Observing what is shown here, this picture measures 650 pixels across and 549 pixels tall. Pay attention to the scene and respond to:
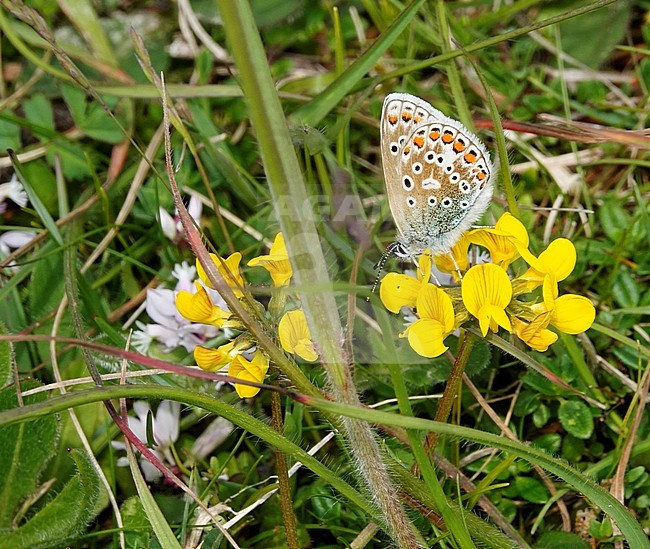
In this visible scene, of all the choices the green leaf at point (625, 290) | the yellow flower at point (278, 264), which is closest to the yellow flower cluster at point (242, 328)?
the yellow flower at point (278, 264)

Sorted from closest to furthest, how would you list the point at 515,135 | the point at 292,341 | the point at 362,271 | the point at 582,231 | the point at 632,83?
the point at 292,341 < the point at 362,271 < the point at 582,231 < the point at 515,135 < the point at 632,83

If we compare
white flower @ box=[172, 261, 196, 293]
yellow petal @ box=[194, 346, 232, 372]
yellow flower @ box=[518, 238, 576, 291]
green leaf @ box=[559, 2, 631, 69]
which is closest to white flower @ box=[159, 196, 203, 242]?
white flower @ box=[172, 261, 196, 293]

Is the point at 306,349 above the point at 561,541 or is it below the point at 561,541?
above

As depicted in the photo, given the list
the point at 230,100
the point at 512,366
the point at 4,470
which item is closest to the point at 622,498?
the point at 512,366

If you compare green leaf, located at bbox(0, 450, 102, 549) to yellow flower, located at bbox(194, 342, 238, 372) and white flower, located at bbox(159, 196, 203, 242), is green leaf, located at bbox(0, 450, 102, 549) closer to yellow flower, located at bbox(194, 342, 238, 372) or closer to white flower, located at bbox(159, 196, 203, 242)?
yellow flower, located at bbox(194, 342, 238, 372)

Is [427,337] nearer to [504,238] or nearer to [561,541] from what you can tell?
[504,238]

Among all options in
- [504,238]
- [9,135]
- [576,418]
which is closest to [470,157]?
[504,238]

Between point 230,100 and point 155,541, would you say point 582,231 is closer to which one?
point 230,100
